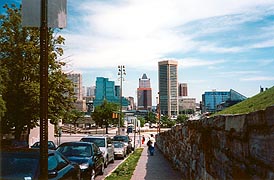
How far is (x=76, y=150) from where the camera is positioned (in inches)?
540

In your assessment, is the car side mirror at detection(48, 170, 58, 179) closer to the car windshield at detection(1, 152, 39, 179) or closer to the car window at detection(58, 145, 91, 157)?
the car windshield at detection(1, 152, 39, 179)

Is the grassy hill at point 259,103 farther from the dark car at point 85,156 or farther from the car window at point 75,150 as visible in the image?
the car window at point 75,150

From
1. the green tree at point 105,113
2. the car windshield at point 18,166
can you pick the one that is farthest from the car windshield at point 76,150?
the green tree at point 105,113

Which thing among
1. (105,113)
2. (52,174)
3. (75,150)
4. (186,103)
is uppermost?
(186,103)

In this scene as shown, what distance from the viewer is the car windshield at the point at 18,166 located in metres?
7.14

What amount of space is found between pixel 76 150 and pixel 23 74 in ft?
42.7

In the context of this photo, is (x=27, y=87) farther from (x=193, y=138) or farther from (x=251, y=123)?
(x=251, y=123)

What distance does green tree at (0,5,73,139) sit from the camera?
24656 millimetres

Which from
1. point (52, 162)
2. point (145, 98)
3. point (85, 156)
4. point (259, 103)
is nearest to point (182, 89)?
point (145, 98)

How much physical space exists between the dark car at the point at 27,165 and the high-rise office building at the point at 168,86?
6603 cm

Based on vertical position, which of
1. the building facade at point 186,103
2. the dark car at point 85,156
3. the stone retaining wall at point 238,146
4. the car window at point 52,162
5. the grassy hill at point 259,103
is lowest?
the dark car at point 85,156

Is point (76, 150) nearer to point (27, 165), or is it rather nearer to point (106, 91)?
point (27, 165)

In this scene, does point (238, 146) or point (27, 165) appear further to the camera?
point (27, 165)

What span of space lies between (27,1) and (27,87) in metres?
20.3
